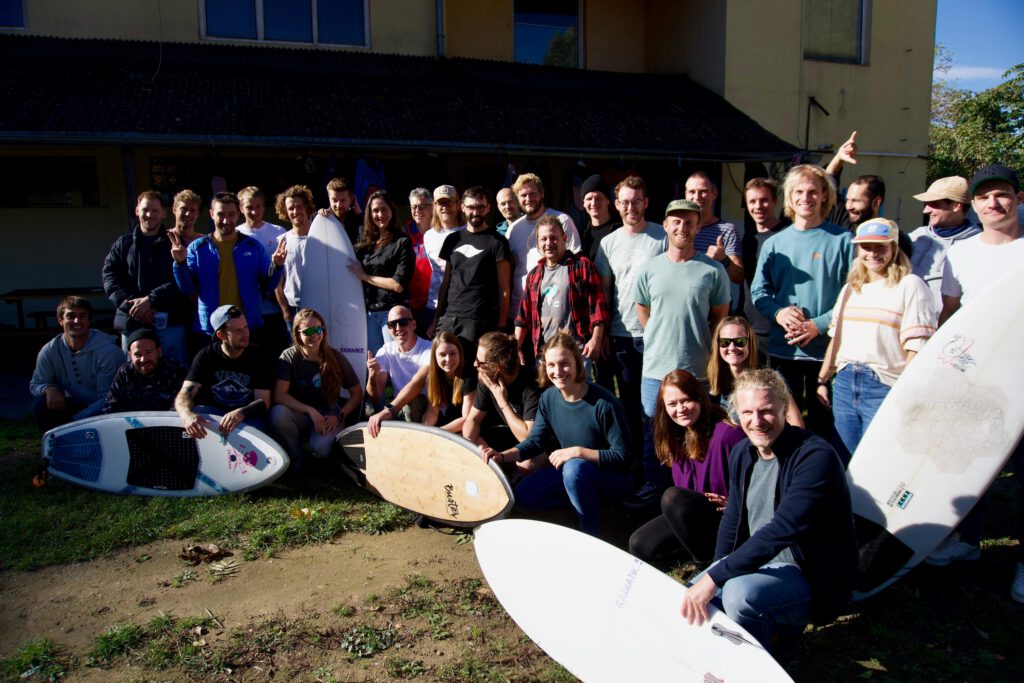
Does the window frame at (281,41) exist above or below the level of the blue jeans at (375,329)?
above

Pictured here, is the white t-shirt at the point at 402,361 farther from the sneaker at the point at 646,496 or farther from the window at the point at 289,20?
the window at the point at 289,20

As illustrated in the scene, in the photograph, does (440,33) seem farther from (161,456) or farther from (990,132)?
(990,132)

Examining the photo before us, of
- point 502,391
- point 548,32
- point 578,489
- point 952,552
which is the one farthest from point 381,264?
point 548,32

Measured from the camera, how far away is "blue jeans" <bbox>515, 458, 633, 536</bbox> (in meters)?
3.26

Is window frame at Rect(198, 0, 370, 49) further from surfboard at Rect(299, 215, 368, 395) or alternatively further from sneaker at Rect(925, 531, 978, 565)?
sneaker at Rect(925, 531, 978, 565)

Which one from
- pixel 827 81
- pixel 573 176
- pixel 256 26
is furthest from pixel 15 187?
pixel 827 81

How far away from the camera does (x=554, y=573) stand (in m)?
2.75

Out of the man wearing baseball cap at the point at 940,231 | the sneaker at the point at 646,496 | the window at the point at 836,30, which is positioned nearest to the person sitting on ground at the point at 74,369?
the sneaker at the point at 646,496

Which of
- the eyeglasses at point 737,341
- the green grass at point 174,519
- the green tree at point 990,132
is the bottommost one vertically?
the green grass at point 174,519

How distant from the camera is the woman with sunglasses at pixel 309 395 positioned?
4305mm

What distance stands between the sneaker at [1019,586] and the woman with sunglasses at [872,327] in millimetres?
763

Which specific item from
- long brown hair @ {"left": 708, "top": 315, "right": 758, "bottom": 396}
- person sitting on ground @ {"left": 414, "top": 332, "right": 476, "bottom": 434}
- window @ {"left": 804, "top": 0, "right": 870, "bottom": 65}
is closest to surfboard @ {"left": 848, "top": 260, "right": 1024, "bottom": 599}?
long brown hair @ {"left": 708, "top": 315, "right": 758, "bottom": 396}

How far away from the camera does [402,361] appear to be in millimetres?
4379

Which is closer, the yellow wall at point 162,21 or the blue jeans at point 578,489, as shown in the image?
the blue jeans at point 578,489
